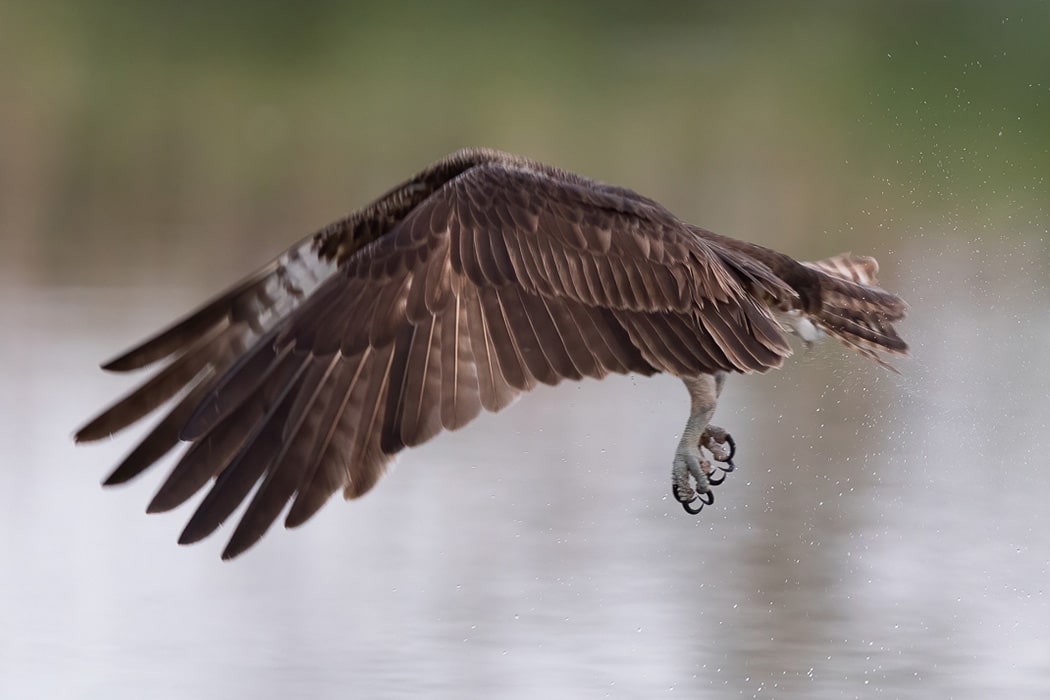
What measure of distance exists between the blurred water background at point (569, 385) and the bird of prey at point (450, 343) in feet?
3.49

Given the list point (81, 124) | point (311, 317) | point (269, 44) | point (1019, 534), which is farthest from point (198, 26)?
point (311, 317)

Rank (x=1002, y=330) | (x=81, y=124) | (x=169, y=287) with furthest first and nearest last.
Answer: (x=81, y=124)
(x=169, y=287)
(x=1002, y=330)

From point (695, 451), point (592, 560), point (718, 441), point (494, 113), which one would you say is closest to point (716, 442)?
point (718, 441)

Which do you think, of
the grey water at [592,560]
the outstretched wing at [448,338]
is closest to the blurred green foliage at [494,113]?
the grey water at [592,560]

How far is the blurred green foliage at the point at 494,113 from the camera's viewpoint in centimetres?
1616

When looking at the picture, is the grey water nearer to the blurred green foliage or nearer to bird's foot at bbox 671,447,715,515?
bird's foot at bbox 671,447,715,515

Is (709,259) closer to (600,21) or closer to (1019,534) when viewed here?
(1019,534)

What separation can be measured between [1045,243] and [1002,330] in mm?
2830

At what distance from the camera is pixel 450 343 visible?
6.26m

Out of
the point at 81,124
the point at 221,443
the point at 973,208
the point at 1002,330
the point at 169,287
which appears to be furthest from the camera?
the point at 81,124

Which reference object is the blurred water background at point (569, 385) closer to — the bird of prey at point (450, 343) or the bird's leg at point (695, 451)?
the bird's leg at point (695, 451)

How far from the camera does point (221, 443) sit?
19.6ft

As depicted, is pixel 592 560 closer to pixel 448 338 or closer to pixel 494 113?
pixel 448 338

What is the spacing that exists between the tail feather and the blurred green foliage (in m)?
6.82
